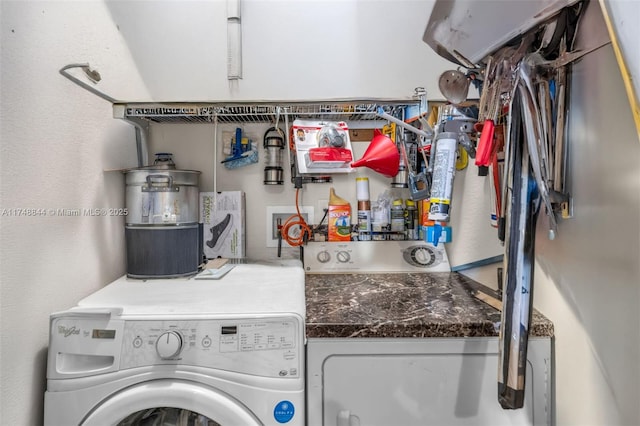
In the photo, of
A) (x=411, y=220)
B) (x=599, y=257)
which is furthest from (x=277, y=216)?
(x=599, y=257)

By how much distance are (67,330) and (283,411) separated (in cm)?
63

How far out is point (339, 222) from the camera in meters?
1.54

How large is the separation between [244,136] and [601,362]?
5.01ft

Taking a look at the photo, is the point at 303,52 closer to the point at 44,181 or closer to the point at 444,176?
the point at 444,176

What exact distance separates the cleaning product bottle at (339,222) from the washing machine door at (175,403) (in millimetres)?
873

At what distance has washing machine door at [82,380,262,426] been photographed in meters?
0.80

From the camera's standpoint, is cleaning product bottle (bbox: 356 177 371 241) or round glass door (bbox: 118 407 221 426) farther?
cleaning product bottle (bbox: 356 177 371 241)

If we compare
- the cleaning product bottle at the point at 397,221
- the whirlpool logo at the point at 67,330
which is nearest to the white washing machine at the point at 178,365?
the whirlpool logo at the point at 67,330

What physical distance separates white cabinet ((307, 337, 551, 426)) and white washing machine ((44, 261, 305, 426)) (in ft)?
0.36

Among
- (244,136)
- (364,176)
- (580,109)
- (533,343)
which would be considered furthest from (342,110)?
(533,343)

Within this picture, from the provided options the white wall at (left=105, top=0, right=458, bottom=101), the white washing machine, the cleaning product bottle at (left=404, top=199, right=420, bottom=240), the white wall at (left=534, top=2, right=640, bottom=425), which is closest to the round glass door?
the white washing machine

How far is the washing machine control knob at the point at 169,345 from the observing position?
0.81m

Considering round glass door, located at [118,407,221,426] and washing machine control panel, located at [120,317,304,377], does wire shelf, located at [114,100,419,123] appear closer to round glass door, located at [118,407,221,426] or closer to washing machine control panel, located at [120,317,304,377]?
washing machine control panel, located at [120,317,304,377]

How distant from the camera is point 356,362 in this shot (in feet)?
2.95
